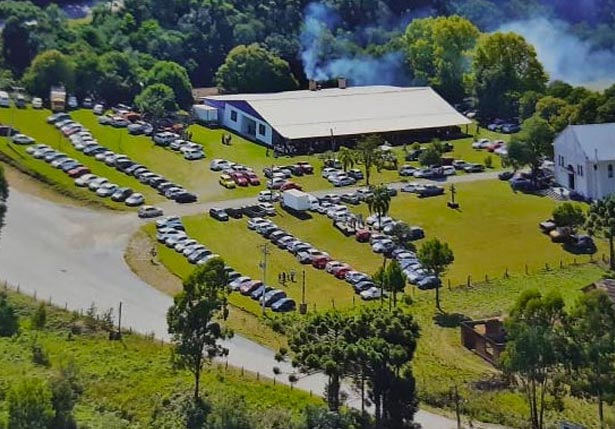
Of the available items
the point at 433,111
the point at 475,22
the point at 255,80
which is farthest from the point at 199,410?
the point at 475,22

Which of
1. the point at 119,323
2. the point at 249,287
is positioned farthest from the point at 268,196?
the point at 119,323

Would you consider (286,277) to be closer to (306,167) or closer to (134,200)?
(134,200)

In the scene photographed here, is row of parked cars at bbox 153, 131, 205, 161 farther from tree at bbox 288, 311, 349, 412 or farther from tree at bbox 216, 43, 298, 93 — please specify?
tree at bbox 288, 311, 349, 412

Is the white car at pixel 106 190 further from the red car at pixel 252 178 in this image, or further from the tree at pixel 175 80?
the tree at pixel 175 80

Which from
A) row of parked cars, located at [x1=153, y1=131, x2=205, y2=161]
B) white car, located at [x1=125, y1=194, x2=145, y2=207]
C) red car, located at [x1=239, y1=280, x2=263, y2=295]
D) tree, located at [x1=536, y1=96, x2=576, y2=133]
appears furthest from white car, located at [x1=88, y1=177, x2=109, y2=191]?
tree, located at [x1=536, y1=96, x2=576, y2=133]

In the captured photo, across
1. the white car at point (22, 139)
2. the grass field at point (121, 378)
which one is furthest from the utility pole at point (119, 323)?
the white car at point (22, 139)
